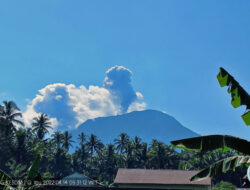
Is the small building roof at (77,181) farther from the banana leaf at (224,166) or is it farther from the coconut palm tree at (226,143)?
the coconut palm tree at (226,143)

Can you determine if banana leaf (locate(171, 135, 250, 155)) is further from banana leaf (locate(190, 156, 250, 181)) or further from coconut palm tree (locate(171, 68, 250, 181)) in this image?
banana leaf (locate(190, 156, 250, 181))

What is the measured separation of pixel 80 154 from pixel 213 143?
74.2 m

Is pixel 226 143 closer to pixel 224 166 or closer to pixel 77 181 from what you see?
pixel 224 166

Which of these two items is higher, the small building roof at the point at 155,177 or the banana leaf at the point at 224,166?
the small building roof at the point at 155,177

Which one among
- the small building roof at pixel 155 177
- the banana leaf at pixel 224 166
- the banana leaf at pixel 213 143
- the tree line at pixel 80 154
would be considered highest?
the tree line at pixel 80 154

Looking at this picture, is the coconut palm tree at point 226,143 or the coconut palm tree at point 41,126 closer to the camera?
the coconut palm tree at point 226,143

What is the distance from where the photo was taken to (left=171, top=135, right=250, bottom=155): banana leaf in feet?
27.2

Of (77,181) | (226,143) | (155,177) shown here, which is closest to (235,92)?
(226,143)

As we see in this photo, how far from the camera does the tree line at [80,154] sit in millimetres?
50469

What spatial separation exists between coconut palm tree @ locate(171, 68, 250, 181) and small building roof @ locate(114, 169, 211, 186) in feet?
86.9

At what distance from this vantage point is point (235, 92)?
8984 millimetres

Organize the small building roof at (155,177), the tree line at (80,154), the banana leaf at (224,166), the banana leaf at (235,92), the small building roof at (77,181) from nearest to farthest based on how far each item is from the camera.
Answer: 1. the banana leaf at (224,166)
2. the banana leaf at (235,92)
3. the small building roof at (77,181)
4. the small building roof at (155,177)
5. the tree line at (80,154)

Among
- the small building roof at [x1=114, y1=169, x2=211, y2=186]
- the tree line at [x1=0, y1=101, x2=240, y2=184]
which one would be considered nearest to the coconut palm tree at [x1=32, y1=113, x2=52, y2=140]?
the tree line at [x1=0, y1=101, x2=240, y2=184]

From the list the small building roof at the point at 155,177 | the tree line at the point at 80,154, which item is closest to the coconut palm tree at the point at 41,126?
the tree line at the point at 80,154
